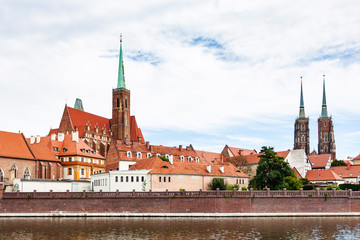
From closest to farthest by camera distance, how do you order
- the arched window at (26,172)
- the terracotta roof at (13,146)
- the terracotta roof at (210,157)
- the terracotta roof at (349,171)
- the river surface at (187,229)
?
the river surface at (187,229), the terracotta roof at (13,146), the arched window at (26,172), the terracotta roof at (210,157), the terracotta roof at (349,171)

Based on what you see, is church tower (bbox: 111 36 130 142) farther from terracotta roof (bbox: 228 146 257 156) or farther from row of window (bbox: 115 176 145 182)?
row of window (bbox: 115 176 145 182)

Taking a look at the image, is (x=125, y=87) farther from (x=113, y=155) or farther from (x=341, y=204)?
(x=341, y=204)

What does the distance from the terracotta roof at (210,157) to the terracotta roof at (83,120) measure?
2859 cm

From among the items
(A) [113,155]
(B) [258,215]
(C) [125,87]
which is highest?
Answer: (C) [125,87]

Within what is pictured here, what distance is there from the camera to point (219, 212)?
5816 centimetres

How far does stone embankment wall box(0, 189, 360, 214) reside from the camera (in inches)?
2304

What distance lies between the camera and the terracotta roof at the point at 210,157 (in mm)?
122150

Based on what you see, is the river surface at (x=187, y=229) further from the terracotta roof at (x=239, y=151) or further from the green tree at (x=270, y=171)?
the terracotta roof at (x=239, y=151)

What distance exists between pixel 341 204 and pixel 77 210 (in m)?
36.3

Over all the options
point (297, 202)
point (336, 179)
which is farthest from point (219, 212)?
point (336, 179)

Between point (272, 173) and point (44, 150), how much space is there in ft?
152

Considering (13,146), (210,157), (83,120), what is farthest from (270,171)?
(83,120)

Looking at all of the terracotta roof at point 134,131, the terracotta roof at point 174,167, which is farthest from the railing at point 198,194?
the terracotta roof at point 134,131

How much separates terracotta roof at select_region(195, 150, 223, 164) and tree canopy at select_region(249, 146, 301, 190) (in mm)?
40410
